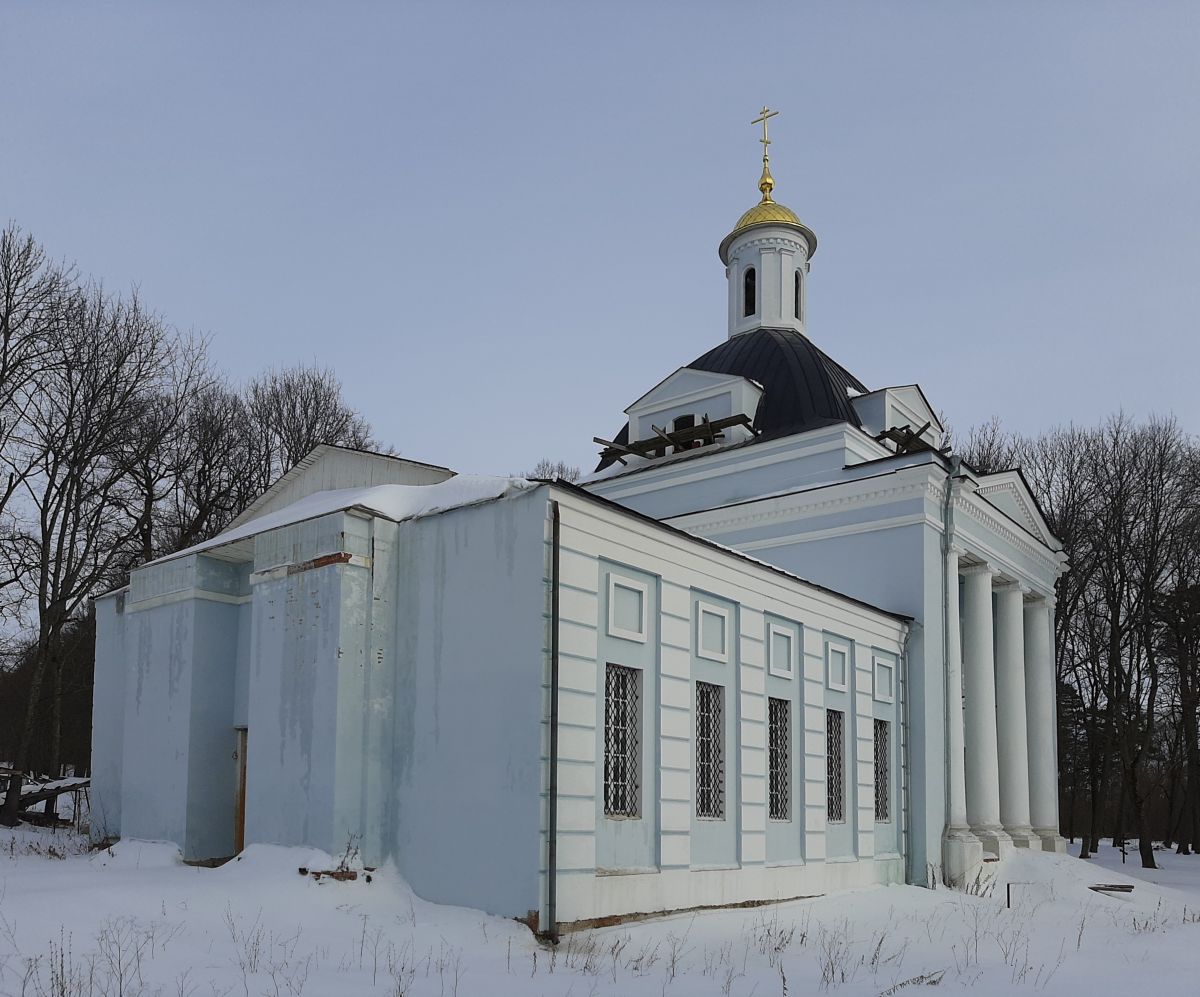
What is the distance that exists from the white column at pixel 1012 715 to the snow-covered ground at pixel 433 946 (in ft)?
23.2

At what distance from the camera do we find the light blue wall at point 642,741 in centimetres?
1151

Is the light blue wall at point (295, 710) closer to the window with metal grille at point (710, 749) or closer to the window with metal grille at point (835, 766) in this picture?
the window with metal grille at point (710, 749)

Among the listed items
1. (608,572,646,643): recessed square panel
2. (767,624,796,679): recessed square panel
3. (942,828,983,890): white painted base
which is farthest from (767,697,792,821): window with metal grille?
(942,828,983,890): white painted base

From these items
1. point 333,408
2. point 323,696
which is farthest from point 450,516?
point 333,408

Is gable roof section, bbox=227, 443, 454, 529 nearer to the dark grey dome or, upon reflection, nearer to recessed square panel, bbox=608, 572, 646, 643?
recessed square panel, bbox=608, 572, 646, 643

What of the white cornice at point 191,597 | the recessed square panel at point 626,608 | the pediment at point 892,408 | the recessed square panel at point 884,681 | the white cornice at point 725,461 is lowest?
the recessed square panel at point 884,681

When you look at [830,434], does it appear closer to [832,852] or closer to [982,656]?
[982,656]

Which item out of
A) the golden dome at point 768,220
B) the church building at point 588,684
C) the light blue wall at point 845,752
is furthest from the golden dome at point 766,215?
the light blue wall at point 845,752

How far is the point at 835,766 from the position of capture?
634 inches

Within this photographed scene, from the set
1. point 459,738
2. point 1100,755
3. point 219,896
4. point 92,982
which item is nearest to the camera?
point 92,982

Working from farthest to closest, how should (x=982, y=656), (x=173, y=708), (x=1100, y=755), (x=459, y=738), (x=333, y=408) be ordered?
1. (x=1100, y=755)
2. (x=333, y=408)
3. (x=982, y=656)
4. (x=173, y=708)
5. (x=459, y=738)

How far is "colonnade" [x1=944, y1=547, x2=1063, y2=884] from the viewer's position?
18.4 meters

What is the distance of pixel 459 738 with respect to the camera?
11531 millimetres

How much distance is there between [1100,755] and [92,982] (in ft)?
118
